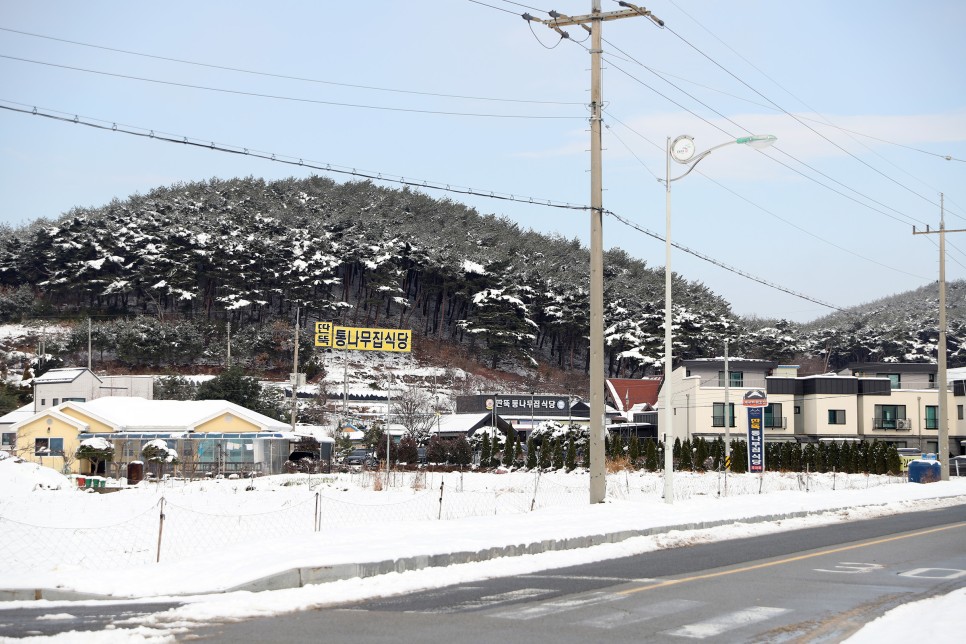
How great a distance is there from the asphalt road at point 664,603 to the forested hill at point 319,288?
75525 mm

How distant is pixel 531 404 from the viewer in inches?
3019

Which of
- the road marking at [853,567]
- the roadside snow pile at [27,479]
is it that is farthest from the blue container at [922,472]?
the roadside snow pile at [27,479]

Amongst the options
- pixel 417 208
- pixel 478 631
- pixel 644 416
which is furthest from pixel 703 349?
pixel 478 631

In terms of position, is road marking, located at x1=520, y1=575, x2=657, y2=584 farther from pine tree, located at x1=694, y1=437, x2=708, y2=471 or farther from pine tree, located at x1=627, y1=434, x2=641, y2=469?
pine tree, located at x1=627, y1=434, x2=641, y2=469

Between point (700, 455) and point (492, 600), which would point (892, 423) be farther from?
point (492, 600)

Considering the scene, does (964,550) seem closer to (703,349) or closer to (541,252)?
(703,349)

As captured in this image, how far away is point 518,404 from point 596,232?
5328 cm

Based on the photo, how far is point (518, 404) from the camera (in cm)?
7669

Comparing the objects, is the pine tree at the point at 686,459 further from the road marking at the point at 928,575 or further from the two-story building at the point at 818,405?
the road marking at the point at 928,575

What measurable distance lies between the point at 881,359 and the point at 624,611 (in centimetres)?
11595

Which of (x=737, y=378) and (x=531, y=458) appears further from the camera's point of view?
(x=737, y=378)

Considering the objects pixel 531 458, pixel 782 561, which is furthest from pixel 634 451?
pixel 782 561

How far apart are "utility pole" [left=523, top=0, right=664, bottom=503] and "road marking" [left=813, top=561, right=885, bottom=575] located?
8479mm

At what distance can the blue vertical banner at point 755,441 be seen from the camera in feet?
155
